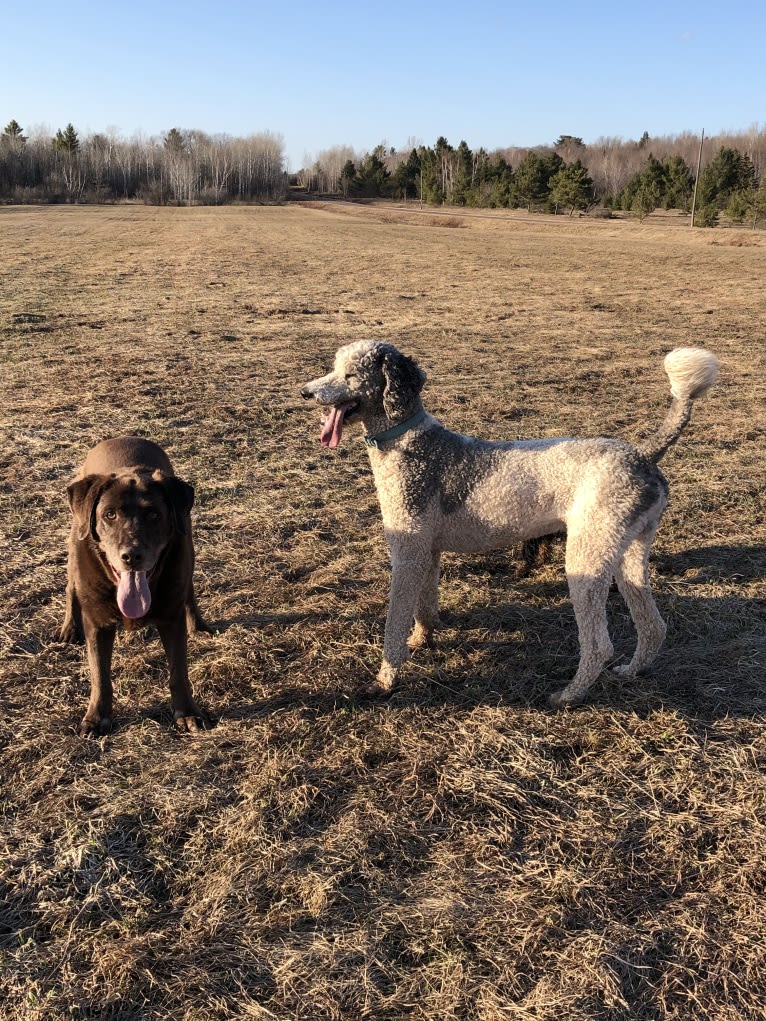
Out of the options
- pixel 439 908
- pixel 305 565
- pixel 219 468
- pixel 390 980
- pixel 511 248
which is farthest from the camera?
pixel 511 248

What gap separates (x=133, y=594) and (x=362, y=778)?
48.7 inches

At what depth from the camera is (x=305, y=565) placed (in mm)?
4770

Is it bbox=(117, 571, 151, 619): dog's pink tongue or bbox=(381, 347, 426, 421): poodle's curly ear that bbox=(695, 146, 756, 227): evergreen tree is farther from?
bbox=(117, 571, 151, 619): dog's pink tongue

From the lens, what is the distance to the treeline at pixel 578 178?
48750 mm

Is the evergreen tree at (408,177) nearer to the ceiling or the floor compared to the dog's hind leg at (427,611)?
nearer to the ceiling

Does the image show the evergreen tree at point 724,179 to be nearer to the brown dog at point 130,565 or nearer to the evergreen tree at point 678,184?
the evergreen tree at point 678,184

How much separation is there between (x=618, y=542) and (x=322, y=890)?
195 cm

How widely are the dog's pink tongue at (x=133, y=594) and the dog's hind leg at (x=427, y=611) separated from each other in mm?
1563

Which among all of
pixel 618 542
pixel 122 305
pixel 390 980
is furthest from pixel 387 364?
pixel 122 305

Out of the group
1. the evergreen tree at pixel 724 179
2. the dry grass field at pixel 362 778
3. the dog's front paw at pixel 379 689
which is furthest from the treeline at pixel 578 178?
the dog's front paw at pixel 379 689

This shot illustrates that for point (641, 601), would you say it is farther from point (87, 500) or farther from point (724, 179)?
point (724, 179)

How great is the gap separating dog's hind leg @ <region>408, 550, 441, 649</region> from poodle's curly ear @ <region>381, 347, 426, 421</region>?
86 centimetres

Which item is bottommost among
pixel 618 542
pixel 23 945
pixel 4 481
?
pixel 23 945

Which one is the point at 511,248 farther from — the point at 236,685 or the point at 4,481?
the point at 236,685
